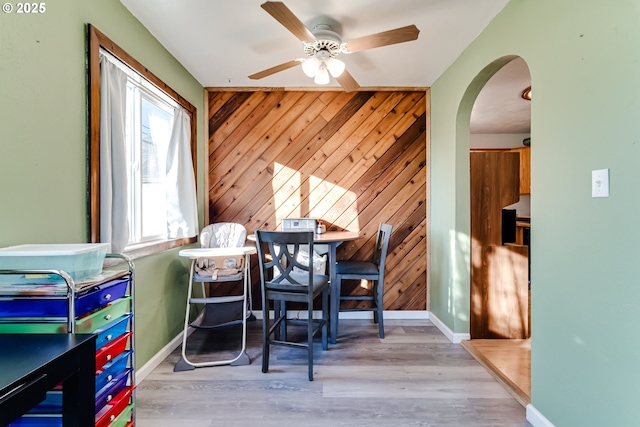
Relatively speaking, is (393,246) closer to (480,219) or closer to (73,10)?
(480,219)

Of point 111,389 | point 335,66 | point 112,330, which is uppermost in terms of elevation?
point 335,66

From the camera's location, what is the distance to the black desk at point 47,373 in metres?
0.70

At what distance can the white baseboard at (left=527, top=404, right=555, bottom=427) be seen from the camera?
1563 millimetres

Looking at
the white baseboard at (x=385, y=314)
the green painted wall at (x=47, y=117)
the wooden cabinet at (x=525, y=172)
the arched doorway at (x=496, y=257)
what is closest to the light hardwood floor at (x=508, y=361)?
the arched doorway at (x=496, y=257)

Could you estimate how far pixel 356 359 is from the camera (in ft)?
7.70

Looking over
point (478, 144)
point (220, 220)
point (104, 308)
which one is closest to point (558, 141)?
point (104, 308)

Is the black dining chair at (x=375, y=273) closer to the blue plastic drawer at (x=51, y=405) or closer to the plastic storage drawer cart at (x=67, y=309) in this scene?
the plastic storage drawer cart at (x=67, y=309)

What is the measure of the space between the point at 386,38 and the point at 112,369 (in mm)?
2201

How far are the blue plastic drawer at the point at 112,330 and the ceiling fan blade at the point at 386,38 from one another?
1.96 m

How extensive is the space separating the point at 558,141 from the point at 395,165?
70.3 inches

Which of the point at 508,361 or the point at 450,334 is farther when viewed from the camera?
the point at 450,334

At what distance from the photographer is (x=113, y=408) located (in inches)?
50.3

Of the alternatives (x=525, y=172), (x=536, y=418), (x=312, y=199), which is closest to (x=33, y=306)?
(x=536, y=418)

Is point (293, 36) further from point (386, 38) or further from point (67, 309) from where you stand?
point (67, 309)
